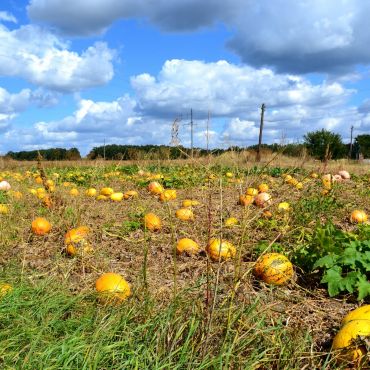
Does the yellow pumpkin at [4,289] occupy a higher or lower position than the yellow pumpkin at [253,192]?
lower

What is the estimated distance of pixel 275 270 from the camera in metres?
3.63

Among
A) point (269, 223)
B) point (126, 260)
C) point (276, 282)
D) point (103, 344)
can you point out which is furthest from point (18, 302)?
point (269, 223)

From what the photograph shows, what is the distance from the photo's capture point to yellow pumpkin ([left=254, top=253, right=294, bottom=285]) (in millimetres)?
3631

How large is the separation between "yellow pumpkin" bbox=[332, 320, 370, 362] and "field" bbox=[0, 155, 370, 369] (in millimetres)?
50

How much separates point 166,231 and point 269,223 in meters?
1.14

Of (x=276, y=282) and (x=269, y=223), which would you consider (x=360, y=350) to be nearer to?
(x=276, y=282)

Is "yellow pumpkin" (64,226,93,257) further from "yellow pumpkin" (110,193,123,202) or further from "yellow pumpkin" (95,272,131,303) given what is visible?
"yellow pumpkin" (110,193,123,202)

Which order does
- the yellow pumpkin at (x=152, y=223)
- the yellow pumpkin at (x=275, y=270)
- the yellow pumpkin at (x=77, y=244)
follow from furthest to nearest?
the yellow pumpkin at (x=152, y=223)
the yellow pumpkin at (x=77, y=244)
the yellow pumpkin at (x=275, y=270)

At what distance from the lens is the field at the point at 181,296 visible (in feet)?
8.13

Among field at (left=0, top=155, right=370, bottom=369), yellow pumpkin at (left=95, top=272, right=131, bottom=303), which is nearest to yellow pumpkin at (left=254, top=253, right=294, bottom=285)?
field at (left=0, top=155, right=370, bottom=369)

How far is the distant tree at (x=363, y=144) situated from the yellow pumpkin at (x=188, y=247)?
167 ft

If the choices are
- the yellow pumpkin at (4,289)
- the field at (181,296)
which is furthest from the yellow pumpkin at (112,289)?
the yellow pumpkin at (4,289)

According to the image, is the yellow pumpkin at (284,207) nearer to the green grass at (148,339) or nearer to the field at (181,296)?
the field at (181,296)

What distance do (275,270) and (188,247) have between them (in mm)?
1016
